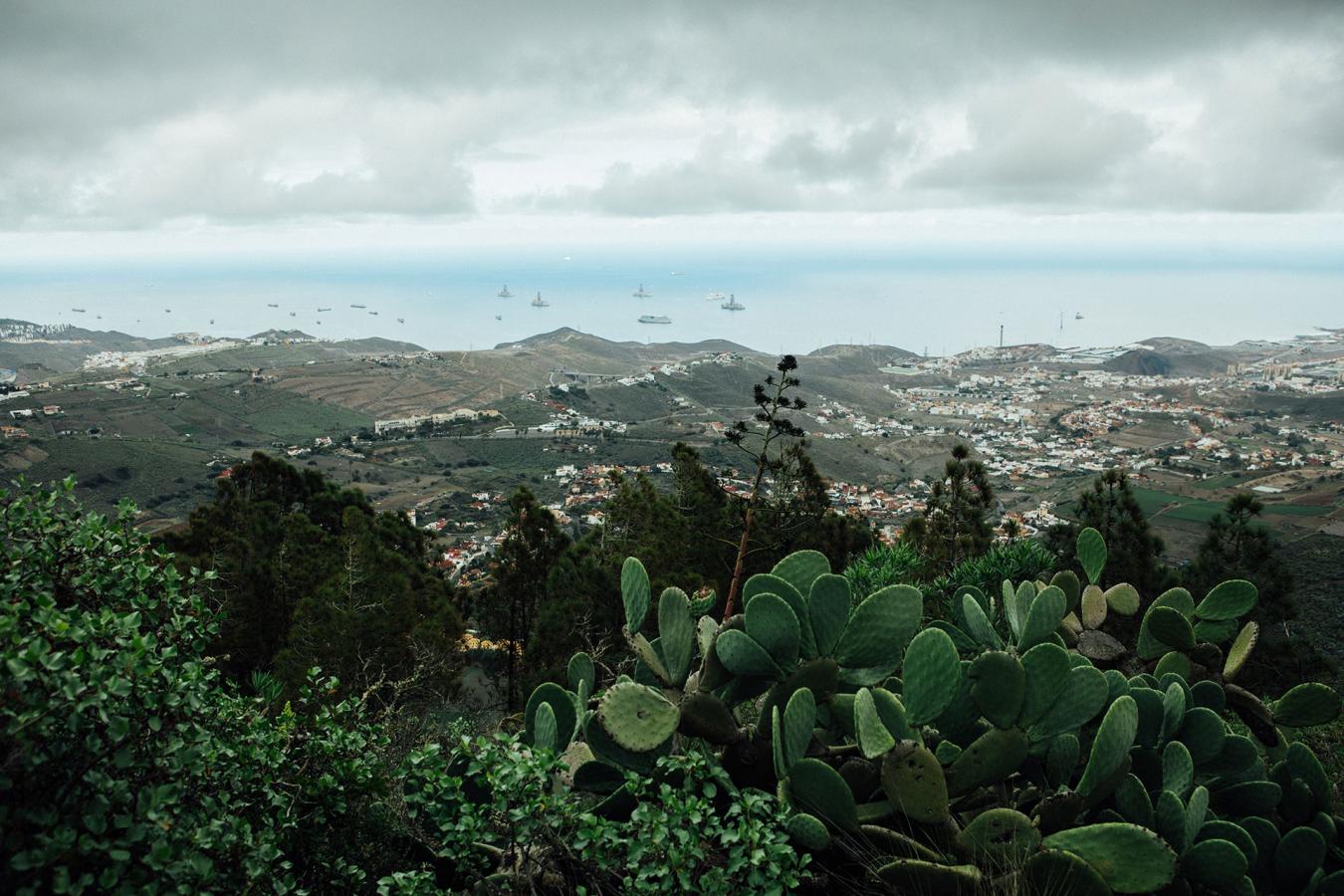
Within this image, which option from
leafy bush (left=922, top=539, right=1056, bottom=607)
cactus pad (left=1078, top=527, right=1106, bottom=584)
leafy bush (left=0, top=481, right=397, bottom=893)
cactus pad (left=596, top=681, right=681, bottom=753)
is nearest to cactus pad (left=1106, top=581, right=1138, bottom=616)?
cactus pad (left=1078, top=527, right=1106, bottom=584)

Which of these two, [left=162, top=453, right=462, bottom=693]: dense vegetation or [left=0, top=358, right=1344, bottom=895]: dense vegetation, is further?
[left=162, top=453, right=462, bottom=693]: dense vegetation

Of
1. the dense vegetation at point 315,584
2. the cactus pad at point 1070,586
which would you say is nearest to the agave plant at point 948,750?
the cactus pad at point 1070,586

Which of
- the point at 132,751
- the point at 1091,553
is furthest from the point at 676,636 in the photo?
the point at 1091,553

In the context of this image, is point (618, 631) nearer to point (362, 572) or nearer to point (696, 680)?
point (362, 572)

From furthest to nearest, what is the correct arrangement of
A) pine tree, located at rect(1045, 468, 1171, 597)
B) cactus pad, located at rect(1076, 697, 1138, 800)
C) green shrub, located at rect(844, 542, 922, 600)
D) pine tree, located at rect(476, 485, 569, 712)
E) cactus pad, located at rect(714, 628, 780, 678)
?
1. pine tree, located at rect(476, 485, 569, 712)
2. pine tree, located at rect(1045, 468, 1171, 597)
3. green shrub, located at rect(844, 542, 922, 600)
4. cactus pad, located at rect(714, 628, 780, 678)
5. cactus pad, located at rect(1076, 697, 1138, 800)

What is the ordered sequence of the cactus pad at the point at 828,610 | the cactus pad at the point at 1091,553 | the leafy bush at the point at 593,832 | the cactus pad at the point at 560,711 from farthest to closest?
the cactus pad at the point at 1091,553, the cactus pad at the point at 560,711, the cactus pad at the point at 828,610, the leafy bush at the point at 593,832

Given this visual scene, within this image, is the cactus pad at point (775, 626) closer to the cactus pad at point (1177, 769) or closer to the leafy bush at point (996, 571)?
the cactus pad at point (1177, 769)

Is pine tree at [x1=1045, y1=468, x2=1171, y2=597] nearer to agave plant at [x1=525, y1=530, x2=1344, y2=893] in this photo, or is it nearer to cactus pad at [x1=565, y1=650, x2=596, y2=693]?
agave plant at [x1=525, y1=530, x2=1344, y2=893]
